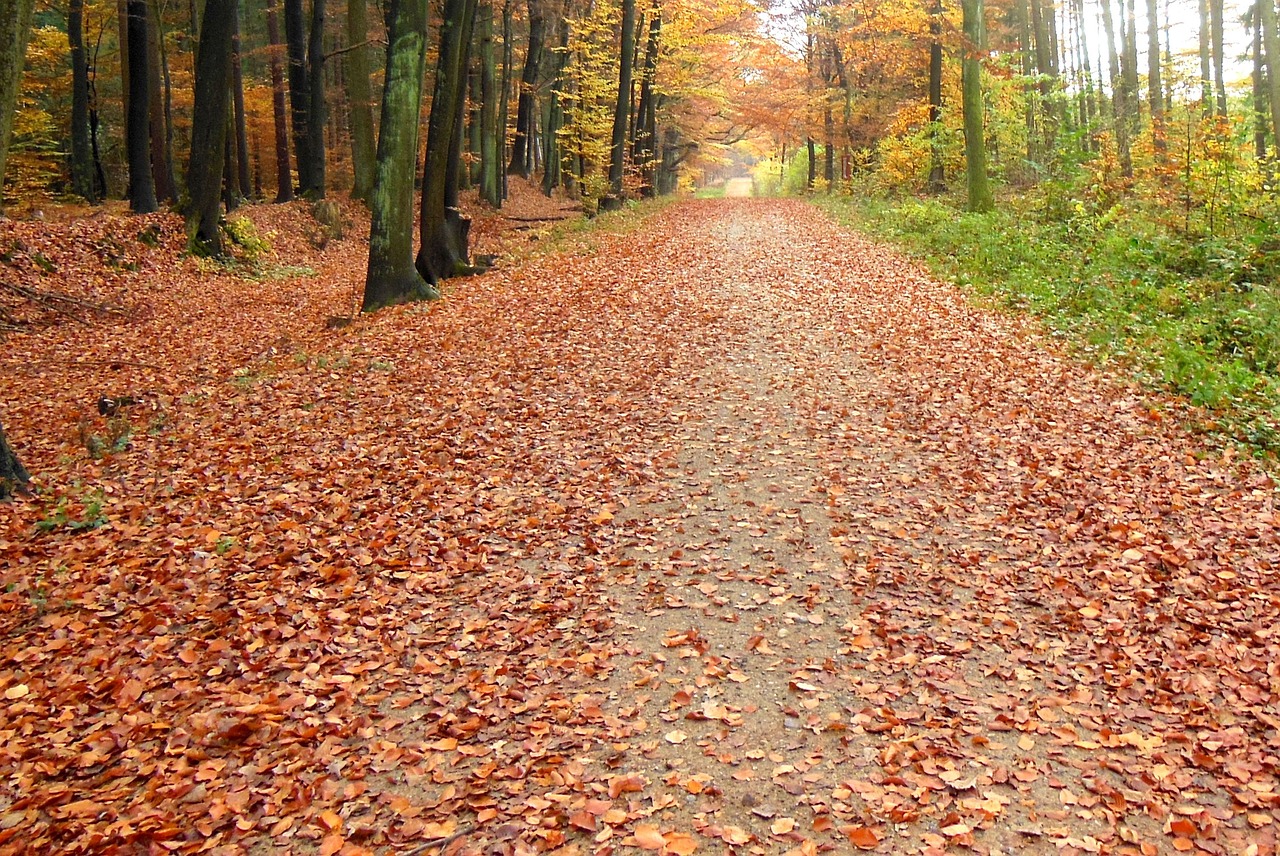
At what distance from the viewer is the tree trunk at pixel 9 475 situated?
23.5 feet

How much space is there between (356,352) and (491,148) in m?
18.4

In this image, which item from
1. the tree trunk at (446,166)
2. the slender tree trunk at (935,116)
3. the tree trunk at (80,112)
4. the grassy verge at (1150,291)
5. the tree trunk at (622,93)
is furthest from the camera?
the slender tree trunk at (935,116)

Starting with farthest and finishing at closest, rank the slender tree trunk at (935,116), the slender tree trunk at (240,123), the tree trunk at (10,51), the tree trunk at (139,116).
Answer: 1. the slender tree trunk at (935,116)
2. the slender tree trunk at (240,123)
3. the tree trunk at (139,116)
4. the tree trunk at (10,51)

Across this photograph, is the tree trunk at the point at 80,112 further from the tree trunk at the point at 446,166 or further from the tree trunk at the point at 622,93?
the tree trunk at the point at 622,93

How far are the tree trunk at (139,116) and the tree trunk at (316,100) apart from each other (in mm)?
4009

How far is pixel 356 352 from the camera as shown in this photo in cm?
1097

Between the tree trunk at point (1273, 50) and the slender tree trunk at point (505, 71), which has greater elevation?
the slender tree trunk at point (505, 71)

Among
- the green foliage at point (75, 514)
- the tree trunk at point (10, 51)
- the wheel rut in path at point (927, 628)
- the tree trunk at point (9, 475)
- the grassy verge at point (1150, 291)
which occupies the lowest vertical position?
the wheel rut in path at point (927, 628)

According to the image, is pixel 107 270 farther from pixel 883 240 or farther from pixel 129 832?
pixel 883 240

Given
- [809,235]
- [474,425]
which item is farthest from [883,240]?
[474,425]

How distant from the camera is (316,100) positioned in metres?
21.2

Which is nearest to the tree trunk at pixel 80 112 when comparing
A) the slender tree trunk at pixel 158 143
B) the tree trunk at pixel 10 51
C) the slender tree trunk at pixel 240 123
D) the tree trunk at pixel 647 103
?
the slender tree trunk at pixel 240 123

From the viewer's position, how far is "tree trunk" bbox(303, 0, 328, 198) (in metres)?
20.9

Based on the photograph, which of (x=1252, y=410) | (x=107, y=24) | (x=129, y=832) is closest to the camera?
(x=129, y=832)
